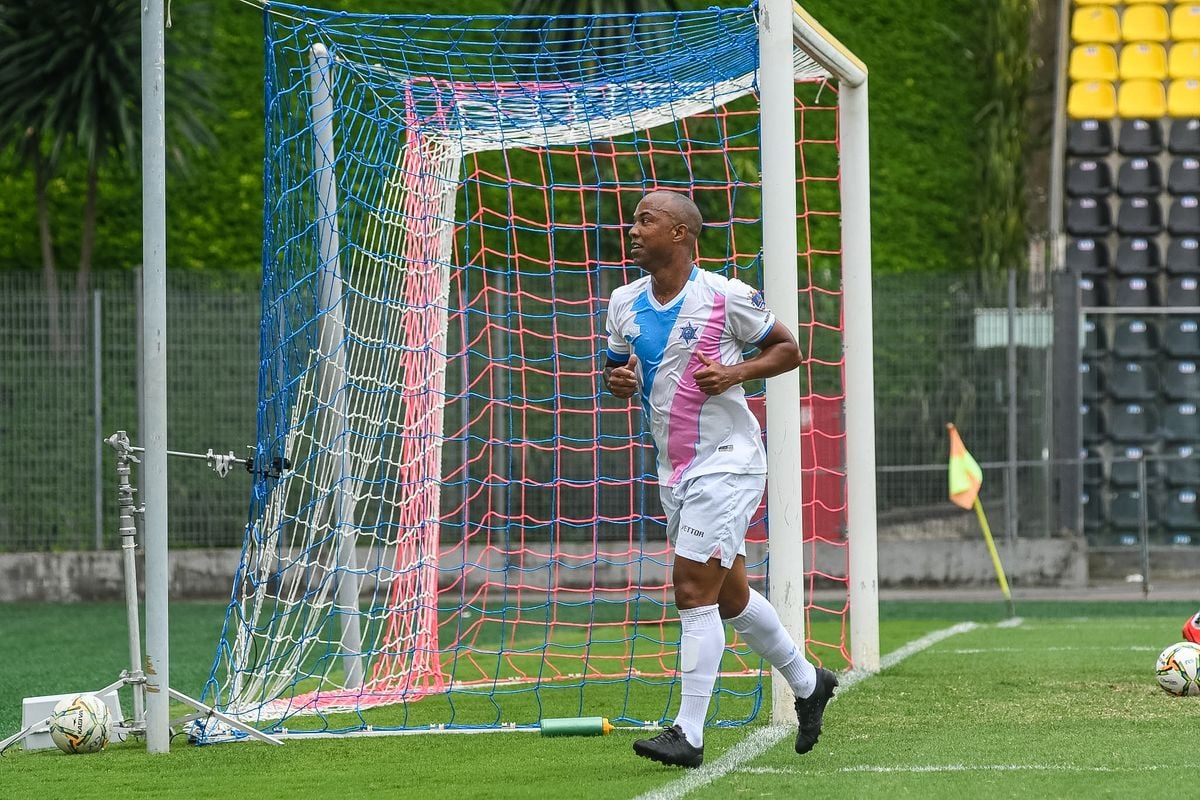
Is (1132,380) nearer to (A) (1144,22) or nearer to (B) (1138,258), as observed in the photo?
(B) (1138,258)

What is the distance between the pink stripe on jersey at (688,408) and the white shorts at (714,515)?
10cm

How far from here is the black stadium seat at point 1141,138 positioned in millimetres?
20250

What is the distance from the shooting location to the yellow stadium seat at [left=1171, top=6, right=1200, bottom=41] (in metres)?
21.1

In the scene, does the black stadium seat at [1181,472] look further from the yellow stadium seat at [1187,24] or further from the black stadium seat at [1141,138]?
the yellow stadium seat at [1187,24]

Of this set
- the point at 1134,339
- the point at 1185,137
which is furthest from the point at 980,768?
the point at 1185,137

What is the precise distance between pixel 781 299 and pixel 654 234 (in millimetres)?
1122

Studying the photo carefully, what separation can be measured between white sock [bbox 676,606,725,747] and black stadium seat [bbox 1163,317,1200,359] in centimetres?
1226

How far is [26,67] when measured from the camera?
16.8m

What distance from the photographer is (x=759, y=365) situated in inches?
232

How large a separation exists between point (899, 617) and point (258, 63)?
1136 centimetres

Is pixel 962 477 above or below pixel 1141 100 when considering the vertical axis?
below

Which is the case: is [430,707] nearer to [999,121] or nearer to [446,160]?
[446,160]

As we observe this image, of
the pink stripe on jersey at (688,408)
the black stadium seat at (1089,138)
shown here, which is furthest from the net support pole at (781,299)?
the black stadium seat at (1089,138)

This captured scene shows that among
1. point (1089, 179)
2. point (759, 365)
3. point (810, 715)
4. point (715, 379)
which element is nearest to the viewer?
point (715, 379)
